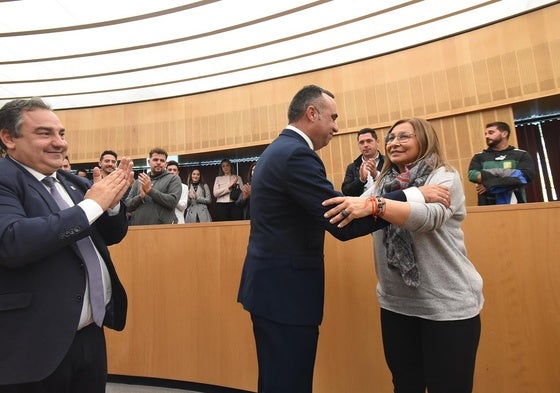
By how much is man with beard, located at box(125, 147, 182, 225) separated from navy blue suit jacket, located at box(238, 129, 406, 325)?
1.75m

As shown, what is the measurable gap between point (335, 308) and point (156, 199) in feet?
5.74

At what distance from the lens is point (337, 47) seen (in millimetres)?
5605

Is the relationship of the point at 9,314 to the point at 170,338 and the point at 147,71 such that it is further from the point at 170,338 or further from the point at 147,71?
the point at 147,71

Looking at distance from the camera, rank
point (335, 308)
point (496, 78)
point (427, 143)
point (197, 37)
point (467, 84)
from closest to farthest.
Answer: point (427, 143) < point (335, 308) < point (496, 78) < point (467, 84) < point (197, 37)

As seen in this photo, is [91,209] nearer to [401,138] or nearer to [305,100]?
[305,100]

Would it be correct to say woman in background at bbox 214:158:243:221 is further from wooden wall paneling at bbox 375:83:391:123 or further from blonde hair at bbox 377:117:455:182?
blonde hair at bbox 377:117:455:182

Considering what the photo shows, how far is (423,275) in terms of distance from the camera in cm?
116

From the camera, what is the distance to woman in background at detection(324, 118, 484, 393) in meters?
1.08

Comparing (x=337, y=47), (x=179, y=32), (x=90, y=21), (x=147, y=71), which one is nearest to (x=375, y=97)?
(x=337, y=47)

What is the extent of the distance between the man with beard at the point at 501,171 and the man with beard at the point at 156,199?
109 inches

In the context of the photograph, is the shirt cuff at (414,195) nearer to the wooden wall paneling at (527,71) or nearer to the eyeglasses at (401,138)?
the eyeglasses at (401,138)

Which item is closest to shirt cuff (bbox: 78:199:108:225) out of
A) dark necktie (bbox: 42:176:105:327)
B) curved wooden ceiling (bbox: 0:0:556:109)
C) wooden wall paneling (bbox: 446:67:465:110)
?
dark necktie (bbox: 42:176:105:327)

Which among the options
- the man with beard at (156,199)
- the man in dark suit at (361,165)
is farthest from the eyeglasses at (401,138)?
the man with beard at (156,199)

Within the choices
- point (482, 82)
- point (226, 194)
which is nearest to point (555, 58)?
point (482, 82)
